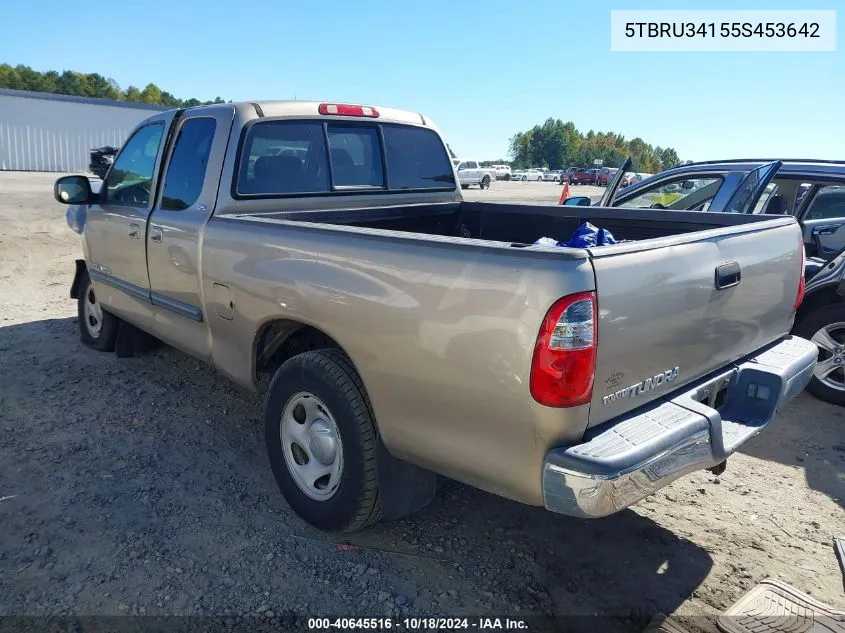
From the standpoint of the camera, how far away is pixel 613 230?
4.10 meters

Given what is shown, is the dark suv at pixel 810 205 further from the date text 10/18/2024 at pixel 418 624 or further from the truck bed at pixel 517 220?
the date text 10/18/2024 at pixel 418 624

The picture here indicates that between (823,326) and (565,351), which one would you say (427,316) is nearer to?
(565,351)

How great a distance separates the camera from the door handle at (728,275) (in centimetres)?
261

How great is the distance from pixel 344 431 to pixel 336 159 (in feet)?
6.98

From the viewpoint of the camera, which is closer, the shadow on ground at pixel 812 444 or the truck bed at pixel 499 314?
the truck bed at pixel 499 314

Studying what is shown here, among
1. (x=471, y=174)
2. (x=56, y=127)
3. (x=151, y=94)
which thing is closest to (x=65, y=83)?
(x=151, y=94)

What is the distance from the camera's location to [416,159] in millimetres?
4777

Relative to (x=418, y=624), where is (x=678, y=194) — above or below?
above

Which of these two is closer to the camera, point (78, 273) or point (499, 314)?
point (499, 314)

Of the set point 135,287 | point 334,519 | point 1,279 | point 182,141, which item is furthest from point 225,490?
point 1,279

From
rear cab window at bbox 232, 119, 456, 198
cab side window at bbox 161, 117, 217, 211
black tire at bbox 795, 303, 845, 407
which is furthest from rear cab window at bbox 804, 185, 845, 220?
cab side window at bbox 161, 117, 217, 211

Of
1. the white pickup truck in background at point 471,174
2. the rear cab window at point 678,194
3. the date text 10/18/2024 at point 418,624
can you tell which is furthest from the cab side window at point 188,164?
the white pickup truck in background at point 471,174

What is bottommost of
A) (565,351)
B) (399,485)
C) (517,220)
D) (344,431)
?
(399,485)

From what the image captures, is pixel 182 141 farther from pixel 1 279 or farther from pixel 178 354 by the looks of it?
pixel 1 279
